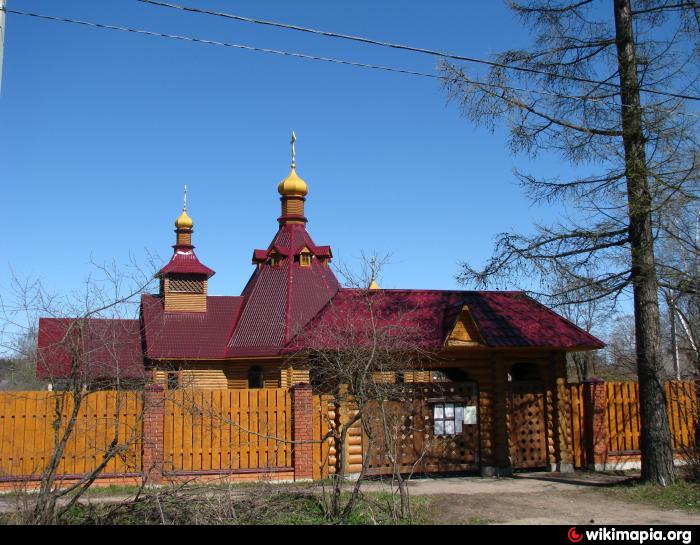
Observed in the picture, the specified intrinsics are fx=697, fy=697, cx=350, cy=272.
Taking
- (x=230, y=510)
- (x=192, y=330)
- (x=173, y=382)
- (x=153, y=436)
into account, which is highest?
(x=192, y=330)

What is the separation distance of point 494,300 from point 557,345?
97.8 inches

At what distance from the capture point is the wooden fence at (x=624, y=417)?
49.9ft

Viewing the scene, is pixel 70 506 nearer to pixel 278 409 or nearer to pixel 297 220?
pixel 278 409

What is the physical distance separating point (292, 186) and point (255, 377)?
958 cm

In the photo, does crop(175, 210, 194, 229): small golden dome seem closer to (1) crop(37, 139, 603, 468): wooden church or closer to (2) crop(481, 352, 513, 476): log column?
(1) crop(37, 139, 603, 468): wooden church

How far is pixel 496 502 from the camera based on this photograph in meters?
11.0

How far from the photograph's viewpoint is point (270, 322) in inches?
1067

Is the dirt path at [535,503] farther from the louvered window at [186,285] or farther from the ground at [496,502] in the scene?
the louvered window at [186,285]

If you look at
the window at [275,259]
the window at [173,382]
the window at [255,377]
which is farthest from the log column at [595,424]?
the window at [275,259]

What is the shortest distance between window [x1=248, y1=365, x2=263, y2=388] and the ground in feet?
46.0

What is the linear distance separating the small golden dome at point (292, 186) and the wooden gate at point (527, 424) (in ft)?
62.8
